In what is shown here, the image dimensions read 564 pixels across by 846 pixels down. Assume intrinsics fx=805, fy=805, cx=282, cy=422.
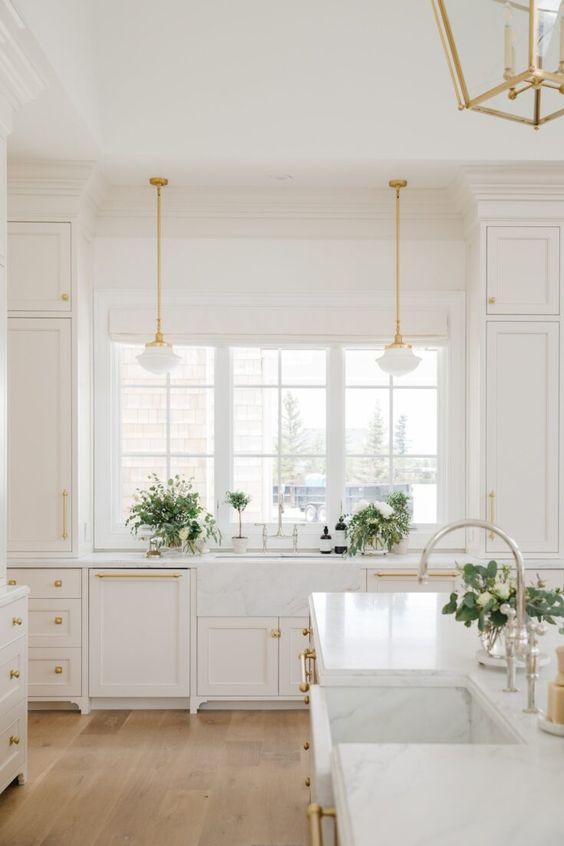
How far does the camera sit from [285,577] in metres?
4.44

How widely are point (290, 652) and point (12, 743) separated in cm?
162

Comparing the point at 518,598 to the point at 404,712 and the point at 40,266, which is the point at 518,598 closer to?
the point at 404,712

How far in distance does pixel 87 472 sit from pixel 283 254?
1758mm

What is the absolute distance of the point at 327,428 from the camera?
16.5 ft

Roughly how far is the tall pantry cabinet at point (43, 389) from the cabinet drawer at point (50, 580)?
0.35ft

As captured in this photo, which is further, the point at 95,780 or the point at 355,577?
the point at 355,577

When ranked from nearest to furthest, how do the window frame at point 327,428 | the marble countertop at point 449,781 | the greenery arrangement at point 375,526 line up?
the marble countertop at point 449,781, the greenery arrangement at point 375,526, the window frame at point 327,428

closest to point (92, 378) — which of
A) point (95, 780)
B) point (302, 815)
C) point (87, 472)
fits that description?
point (87, 472)

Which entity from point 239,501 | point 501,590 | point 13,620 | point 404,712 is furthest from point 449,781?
point 239,501

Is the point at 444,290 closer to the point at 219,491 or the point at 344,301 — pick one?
the point at 344,301

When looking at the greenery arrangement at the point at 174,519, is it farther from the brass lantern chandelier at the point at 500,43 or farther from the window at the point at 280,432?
the brass lantern chandelier at the point at 500,43

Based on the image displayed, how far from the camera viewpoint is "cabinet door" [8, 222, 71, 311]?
448cm

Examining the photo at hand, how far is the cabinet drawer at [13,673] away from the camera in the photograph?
3.24 meters

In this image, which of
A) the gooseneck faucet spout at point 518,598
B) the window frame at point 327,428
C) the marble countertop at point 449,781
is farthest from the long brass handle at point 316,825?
the window frame at point 327,428
